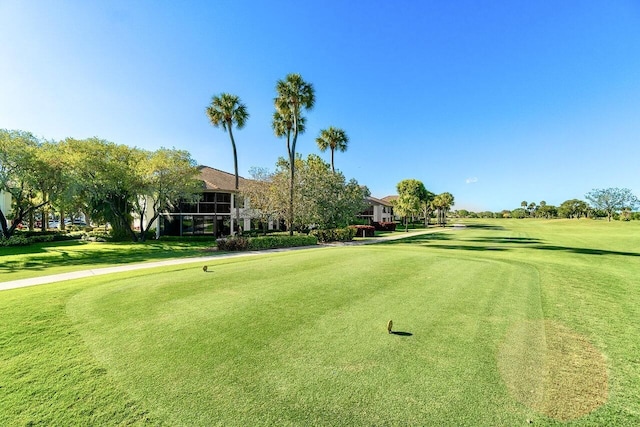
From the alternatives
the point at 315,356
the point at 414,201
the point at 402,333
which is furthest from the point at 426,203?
the point at 315,356

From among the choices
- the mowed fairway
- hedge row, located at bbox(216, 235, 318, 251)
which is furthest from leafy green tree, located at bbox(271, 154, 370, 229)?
the mowed fairway

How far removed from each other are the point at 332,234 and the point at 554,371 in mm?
23705

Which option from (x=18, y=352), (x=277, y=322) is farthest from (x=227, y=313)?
(x=18, y=352)

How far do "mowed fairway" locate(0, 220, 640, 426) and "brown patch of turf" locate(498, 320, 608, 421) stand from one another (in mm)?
21

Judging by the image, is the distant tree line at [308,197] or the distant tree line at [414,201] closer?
the distant tree line at [308,197]

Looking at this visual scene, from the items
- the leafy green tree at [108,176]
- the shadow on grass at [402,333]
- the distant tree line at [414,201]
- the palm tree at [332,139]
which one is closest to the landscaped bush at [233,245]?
the leafy green tree at [108,176]

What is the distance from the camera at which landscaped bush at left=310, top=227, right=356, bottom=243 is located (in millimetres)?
27267

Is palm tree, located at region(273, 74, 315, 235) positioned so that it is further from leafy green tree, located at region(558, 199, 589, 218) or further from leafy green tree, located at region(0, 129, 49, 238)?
leafy green tree, located at region(558, 199, 589, 218)

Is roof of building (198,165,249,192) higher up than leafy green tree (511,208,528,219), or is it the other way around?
roof of building (198,165,249,192)

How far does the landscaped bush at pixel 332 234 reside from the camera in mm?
27267

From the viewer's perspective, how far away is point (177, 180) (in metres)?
25.9

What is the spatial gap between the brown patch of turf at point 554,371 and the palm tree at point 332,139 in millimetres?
36042

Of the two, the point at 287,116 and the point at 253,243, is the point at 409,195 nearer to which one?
the point at 287,116

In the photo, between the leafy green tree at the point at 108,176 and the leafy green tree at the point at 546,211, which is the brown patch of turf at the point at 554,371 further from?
the leafy green tree at the point at 546,211
